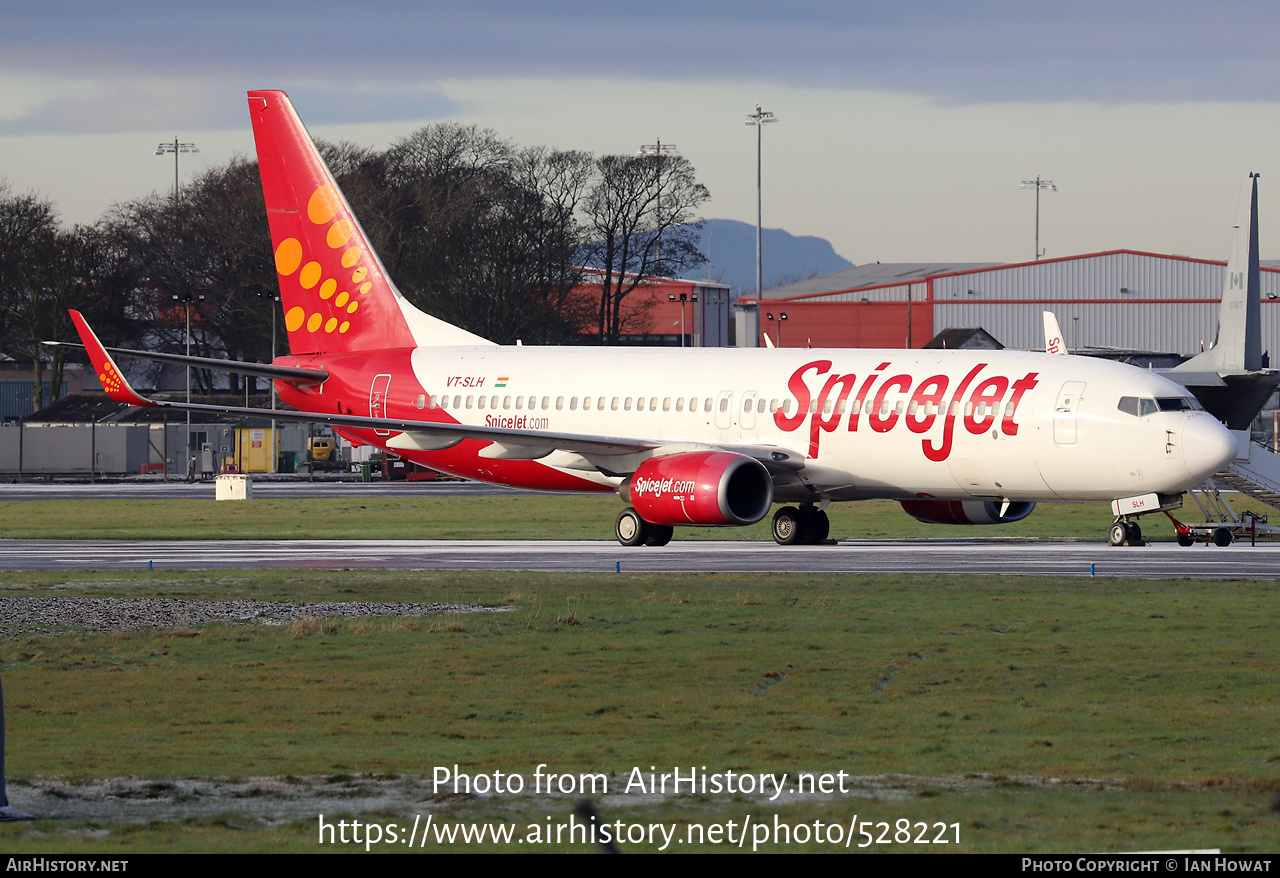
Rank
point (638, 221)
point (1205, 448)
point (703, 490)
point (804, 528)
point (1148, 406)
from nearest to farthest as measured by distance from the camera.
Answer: point (1205, 448) → point (1148, 406) → point (703, 490) → point (804, 528) → point (638, 221)

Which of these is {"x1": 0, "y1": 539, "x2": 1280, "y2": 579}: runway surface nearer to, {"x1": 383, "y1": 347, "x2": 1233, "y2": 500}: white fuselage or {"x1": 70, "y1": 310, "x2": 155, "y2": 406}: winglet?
{"x1": 383, "y1": 347, "x2": 1233, "y2": 500}: white fuselage

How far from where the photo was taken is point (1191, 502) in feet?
163

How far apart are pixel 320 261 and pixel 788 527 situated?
1508cm

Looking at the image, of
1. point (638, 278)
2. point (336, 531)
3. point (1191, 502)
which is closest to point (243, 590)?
point (336, 531)

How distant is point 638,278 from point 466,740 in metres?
99.3

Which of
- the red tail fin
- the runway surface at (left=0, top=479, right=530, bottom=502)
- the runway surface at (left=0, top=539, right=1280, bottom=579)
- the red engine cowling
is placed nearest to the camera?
the runway surface at (left=0, top=539, right=1280, bottom=579)

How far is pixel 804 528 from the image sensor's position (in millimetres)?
37500

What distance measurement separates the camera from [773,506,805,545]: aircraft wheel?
3753 centimetres

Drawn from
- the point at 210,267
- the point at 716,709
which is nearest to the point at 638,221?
the point at 210,267

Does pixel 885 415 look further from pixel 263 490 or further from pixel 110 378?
pixel 263 490

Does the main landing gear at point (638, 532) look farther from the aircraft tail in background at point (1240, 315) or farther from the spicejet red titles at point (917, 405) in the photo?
the aircraft tail in background at point (1240, 315)

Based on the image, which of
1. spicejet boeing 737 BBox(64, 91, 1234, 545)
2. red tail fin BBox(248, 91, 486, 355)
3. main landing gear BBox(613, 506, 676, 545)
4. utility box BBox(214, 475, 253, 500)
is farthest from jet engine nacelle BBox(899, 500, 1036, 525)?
utility box BBox(214, 475, 253, 500)

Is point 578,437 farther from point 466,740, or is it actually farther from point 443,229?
point 443,229

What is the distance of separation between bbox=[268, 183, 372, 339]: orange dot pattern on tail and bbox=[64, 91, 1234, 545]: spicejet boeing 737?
0.05 meters
